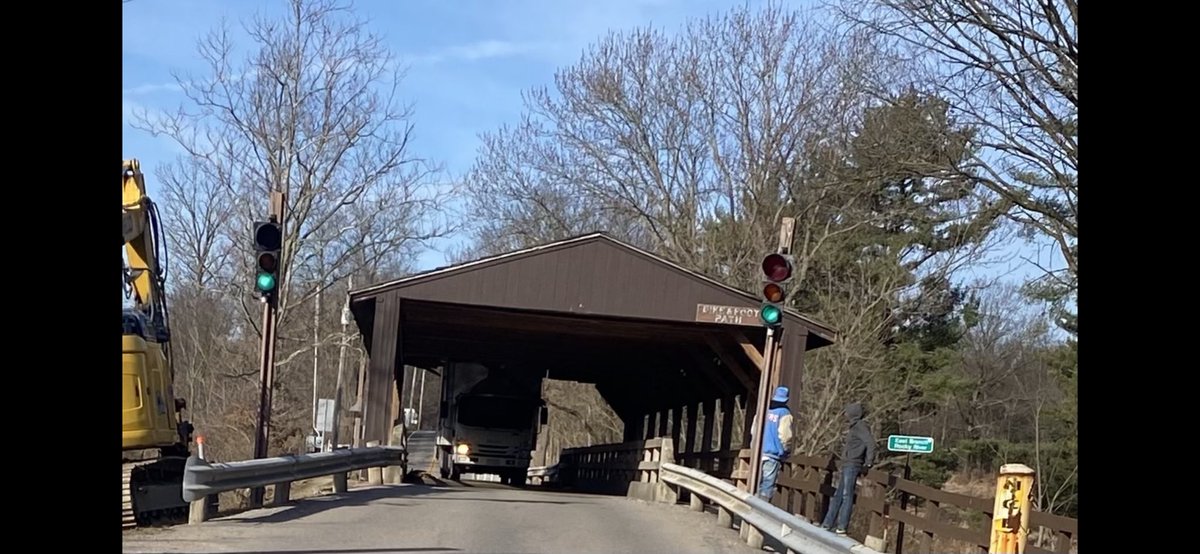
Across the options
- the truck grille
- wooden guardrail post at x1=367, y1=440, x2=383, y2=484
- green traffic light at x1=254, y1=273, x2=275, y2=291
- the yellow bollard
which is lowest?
the truck grille

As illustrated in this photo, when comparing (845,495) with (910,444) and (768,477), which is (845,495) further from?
(910,444)

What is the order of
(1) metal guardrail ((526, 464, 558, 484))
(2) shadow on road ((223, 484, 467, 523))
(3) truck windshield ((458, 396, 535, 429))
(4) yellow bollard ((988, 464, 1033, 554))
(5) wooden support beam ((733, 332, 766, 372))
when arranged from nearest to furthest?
(4) yellow bollard ((988, 464, 1033, 554)) < (2) shadow on road ((223, 484, 467, 523)) < (5) wooden support beam ((733, 332, 766, 372)) < (3) truck windshield ((458, 396, 535, 429)) < (1) metal guardrail ((526, 464, 558, 484))

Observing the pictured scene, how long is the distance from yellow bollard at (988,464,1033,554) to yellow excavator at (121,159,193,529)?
27.5 feet

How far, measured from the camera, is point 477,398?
32.9m

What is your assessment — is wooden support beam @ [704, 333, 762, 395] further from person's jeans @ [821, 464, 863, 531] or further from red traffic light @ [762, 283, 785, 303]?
person's jeans @ [821, 464, 863, 531]

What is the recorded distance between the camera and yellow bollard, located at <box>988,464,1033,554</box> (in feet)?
28.8

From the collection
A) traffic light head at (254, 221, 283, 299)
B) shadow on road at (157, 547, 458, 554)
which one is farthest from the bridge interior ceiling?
shadow on road at (157, 547, 458, 554)

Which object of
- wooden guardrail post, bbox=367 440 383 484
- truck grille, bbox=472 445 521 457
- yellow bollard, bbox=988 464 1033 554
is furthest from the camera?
truck grille, bbox=472 445 521 457

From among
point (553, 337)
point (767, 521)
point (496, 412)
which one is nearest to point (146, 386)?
point (767, 521)

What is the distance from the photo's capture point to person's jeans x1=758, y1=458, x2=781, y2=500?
53.2 feet

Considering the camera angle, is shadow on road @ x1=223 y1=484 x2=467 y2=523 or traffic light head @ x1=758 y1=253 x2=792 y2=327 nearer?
shadow on road @ x1=223 y1=484 x2=467 y2=523

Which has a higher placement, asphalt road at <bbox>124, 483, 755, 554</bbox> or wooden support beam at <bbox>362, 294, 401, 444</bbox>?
wooden support beam at <bbox>362, 294, 401, 444</bbox>
